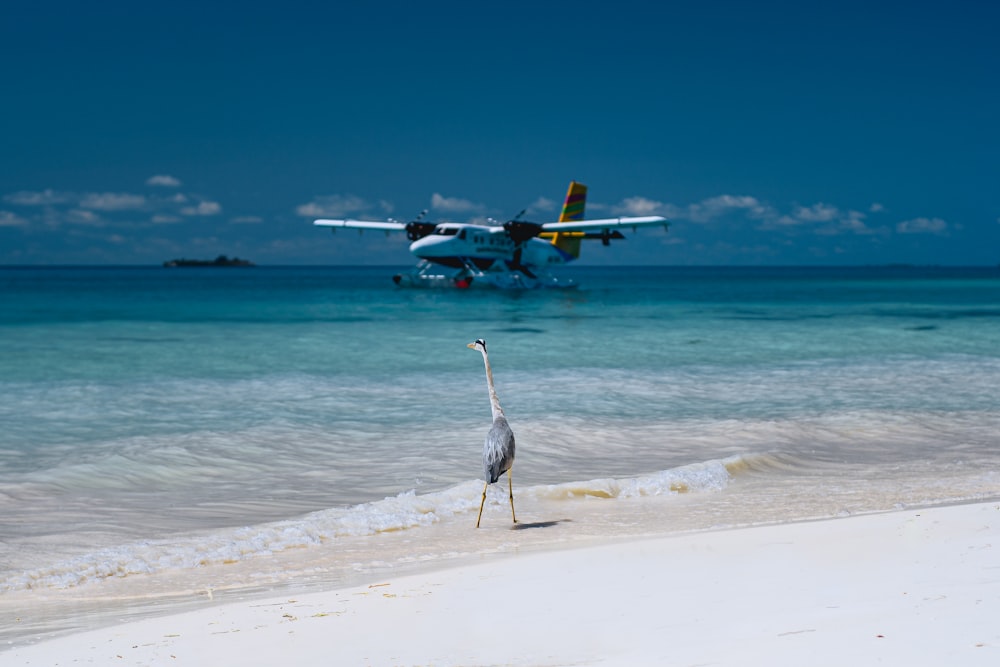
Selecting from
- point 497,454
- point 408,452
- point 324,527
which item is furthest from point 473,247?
point 497,454

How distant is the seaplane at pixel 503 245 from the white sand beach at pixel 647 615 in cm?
5094

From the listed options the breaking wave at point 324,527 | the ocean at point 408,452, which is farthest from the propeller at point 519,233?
the breaking wave at point 324,527

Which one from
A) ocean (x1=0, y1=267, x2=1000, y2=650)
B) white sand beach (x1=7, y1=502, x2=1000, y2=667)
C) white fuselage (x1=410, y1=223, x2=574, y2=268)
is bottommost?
ocean (x1=0, y1=267, x2=1000, y2=650)

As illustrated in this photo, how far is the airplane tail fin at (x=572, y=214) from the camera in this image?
68.5m

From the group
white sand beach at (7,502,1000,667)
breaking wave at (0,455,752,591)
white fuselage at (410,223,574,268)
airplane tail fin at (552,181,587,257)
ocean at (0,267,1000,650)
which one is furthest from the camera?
airplane tail fin at (552,181,587,257)

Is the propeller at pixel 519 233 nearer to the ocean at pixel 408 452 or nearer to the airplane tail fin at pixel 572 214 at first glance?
the airplane tail fin at pixel 572 214

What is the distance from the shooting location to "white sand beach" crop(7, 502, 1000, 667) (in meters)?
3.49

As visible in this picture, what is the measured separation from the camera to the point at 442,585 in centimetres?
483

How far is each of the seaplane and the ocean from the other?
32429mm

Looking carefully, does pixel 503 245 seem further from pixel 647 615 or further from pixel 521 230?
pixel 647 615

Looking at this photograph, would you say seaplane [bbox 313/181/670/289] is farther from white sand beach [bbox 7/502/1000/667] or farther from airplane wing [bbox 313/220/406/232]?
white sand beach [bbox 7/502/1000/667]

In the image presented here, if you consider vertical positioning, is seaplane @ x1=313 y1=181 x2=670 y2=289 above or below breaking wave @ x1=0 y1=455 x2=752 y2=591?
above

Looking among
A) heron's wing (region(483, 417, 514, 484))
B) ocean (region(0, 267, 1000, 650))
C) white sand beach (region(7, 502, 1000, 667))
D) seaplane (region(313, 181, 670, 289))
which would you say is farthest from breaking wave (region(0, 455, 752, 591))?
seaplane (region(313, 181, 670, 289))

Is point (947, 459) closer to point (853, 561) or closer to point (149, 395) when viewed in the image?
point (853, 561)
